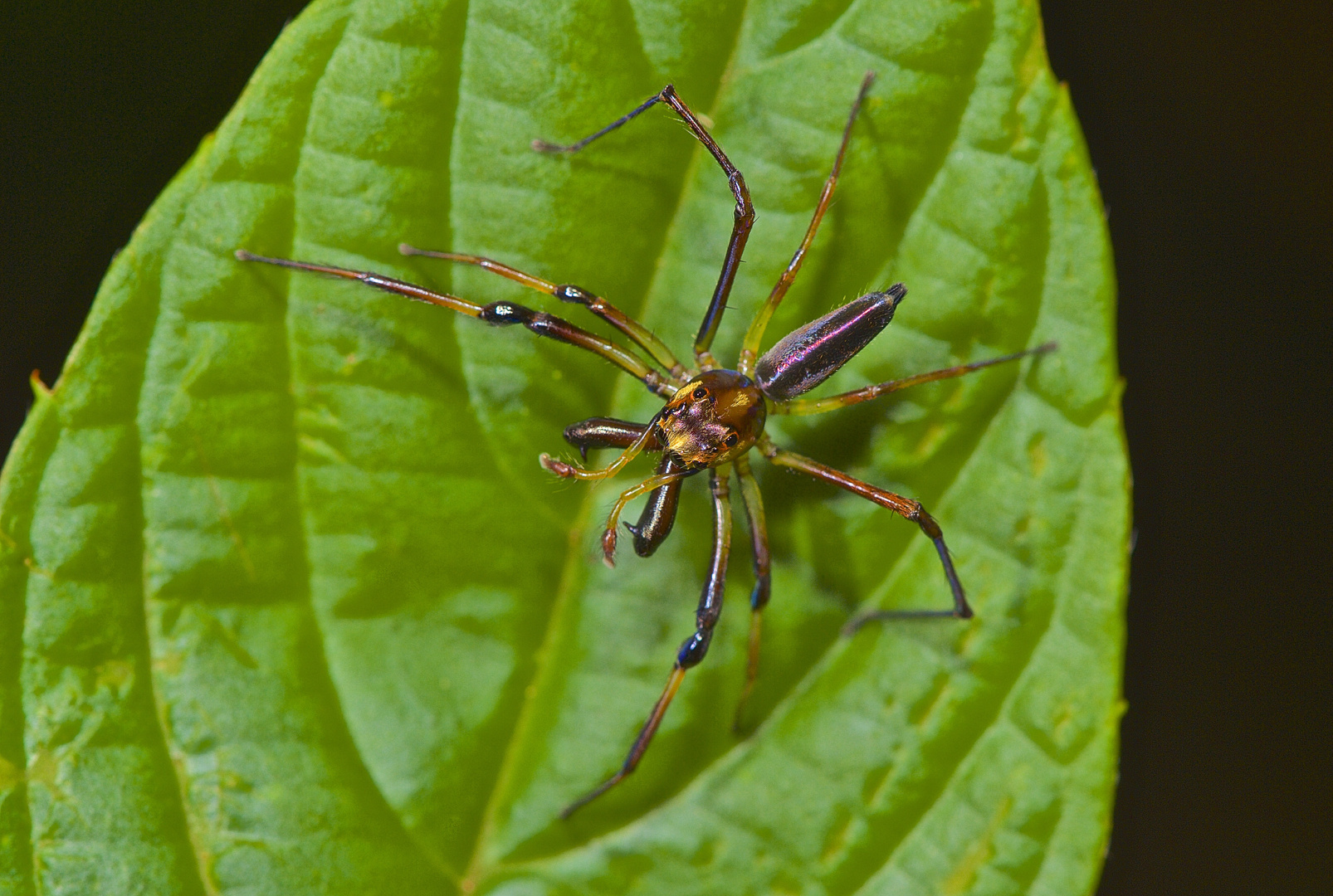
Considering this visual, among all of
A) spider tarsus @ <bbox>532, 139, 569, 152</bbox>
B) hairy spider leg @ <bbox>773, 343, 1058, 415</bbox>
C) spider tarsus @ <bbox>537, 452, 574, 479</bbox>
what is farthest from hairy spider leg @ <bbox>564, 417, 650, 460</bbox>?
spider tarsus @ <bbox>532, 139, 569, 152</bbox>

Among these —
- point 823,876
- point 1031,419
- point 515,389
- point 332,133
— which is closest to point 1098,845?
point 823,876

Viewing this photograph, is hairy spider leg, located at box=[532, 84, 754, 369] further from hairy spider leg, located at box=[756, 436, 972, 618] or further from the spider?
hairy spider leg, located at box=[756, 436, 972, 618]

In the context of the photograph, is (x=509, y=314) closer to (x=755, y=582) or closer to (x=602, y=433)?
(x=602, y=433)

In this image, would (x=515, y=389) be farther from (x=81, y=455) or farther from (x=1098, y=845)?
(x=1098, y=845)

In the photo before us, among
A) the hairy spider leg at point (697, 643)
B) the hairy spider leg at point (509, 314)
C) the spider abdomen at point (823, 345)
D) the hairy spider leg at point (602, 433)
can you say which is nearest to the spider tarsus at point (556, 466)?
the hairy spider leg at point (602, 433)

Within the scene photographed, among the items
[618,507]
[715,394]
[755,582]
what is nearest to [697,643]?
[755,582]

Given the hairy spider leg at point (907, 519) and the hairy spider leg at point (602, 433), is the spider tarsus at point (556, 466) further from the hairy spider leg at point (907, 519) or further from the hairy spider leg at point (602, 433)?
the hairy spider leg at point (907, 519)
